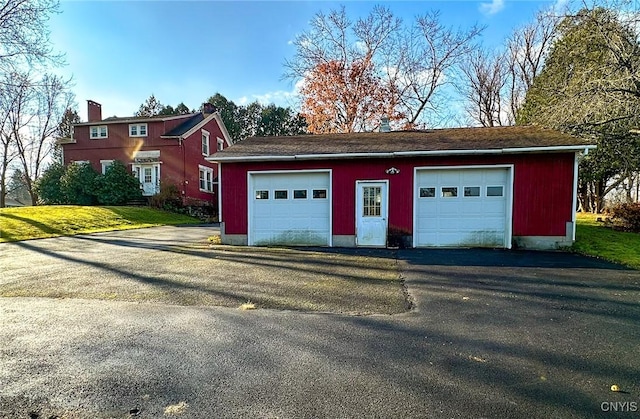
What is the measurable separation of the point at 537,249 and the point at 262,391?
9.92 metres

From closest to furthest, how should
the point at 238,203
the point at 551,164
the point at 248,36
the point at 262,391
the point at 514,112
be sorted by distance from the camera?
the point at 262,391, the point at 551,164, the point at 238,203, the point at 248,36, the point at 514,112

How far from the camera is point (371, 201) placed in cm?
1060

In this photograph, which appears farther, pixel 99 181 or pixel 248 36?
pixel 99 181

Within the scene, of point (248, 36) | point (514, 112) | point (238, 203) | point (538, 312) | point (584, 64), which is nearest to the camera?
point (538, 312)

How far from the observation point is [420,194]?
410 inches

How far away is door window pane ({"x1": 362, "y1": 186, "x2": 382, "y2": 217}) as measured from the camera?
10562 millimetres

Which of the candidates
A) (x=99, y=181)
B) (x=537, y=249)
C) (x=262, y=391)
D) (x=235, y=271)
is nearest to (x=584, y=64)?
(x=537, y=249)

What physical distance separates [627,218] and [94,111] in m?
32.3

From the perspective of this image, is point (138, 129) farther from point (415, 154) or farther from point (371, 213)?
point (415, 154)

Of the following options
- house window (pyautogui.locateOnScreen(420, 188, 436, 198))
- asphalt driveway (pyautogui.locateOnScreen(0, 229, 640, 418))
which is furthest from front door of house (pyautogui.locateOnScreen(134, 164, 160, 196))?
asphalt driveway (pyautogui.locateOnScreen(0, 229, 640, 418))

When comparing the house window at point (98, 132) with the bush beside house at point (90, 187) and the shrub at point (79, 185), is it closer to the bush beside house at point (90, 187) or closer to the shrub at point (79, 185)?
the bush beside house at point (90, 187)

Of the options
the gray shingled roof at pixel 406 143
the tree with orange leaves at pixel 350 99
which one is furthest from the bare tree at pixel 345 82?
the gray shingled roof at pixel 406 143

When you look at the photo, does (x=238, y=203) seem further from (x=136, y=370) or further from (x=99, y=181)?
(x=99, y=181)

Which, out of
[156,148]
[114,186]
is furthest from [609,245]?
[114,186]
